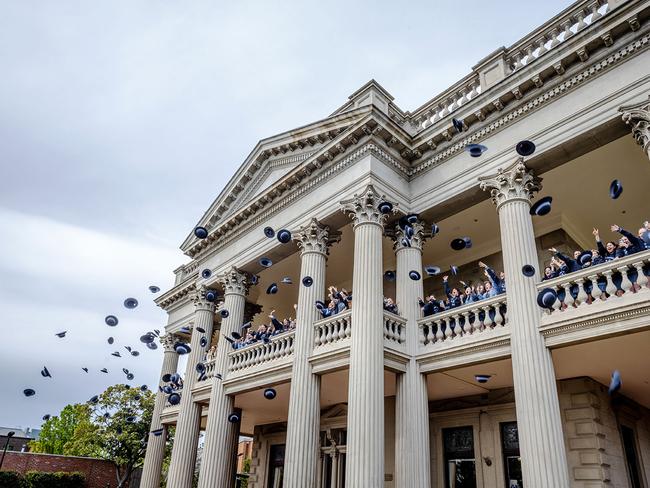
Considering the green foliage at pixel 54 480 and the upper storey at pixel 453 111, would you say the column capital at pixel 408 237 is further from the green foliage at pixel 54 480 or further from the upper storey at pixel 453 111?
the green foliage at pixel 54 480

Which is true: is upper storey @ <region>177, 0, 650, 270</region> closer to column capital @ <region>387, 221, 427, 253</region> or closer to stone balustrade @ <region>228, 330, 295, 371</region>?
column capital @ <region>387, 221, 427, 253</region>

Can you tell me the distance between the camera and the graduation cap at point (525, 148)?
33.7 ft

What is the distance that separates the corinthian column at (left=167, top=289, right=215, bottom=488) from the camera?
50.9 ft

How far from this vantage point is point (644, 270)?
848 cm

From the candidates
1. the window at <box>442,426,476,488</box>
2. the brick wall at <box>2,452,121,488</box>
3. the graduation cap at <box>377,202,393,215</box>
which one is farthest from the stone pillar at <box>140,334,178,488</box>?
the brick wall at <box>2,452,121,488</box>

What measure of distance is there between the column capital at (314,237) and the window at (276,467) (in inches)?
383

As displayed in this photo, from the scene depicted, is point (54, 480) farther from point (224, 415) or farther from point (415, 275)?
point (415, 275)

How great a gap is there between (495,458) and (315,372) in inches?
202

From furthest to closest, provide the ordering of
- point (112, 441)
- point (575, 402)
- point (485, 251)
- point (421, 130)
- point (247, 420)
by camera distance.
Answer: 1. point (112, 441)
2. point (247, 420)
3. point (485, 251)
4. point (421, 130)
5. point (575, 402)

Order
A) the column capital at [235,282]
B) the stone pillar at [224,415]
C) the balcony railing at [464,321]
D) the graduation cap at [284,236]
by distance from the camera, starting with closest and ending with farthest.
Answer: the balcony railing at [464,321] < the graduation cap at [284,236] < the stone pillar at [224,415] < the column capital at [235,282]

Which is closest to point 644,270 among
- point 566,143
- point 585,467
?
point 566,143

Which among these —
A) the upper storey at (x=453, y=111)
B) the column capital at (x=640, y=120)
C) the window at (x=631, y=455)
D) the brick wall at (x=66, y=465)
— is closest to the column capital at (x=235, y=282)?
the upper storey at (x=453, y=111)

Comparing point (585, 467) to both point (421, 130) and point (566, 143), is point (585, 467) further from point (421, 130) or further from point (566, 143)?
point (421, 130)

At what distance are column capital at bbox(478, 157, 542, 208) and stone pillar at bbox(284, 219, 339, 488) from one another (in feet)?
16.0
